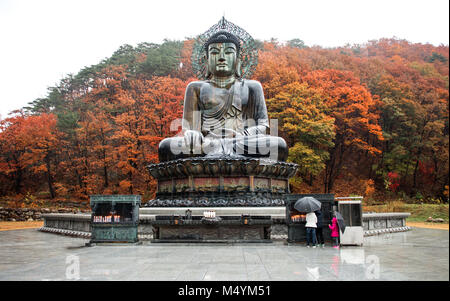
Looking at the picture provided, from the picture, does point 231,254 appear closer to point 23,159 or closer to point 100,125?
point 100,125

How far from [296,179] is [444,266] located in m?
17.1

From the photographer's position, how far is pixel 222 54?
12.6 m

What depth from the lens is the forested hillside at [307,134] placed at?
21969mm

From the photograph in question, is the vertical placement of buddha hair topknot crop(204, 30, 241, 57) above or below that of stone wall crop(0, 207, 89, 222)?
above

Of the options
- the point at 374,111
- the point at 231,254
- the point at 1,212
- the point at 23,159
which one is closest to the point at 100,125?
the point at 23,159

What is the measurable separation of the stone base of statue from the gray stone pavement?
3238 mm

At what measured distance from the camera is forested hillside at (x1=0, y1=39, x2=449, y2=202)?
21969mm

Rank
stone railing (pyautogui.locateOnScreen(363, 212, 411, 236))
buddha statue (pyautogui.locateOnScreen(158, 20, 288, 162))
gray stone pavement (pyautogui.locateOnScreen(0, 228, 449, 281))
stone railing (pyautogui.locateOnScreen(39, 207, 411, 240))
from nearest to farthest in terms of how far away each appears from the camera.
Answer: gray stone pavement (pyautogui.locateOnScreen(0, 228, 449, 281)), stone railing (pyautogui.locateOnScreen(39, 207, 411, 240)), stone railing (pyautogui.locateOnScreen(363, 212, 411, 236)), buddha statue (pyautogui.locateOnScreen(158, 20, 288, 162))

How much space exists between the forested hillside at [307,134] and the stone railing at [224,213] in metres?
10.2

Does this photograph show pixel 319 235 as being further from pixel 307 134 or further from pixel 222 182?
pixel 307 134

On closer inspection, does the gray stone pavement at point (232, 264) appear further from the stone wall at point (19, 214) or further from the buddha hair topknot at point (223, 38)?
the stone wall at point (19, 214)

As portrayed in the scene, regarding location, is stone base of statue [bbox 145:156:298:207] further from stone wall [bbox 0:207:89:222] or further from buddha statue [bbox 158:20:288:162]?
stone wall [bbox 0:207:89:222]

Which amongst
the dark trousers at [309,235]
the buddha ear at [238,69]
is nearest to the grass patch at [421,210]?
the buddha ear at [238,69]

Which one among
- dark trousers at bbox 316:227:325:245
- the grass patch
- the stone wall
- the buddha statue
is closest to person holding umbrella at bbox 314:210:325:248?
dark trousers at bbox 316:227:325:245
